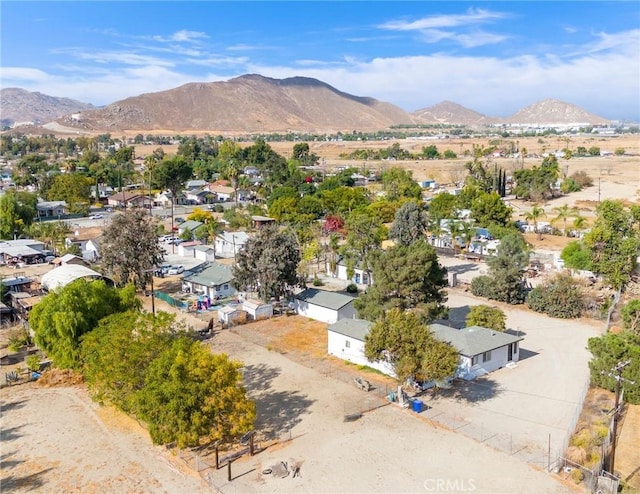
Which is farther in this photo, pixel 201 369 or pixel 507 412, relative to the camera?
pixel 507 412

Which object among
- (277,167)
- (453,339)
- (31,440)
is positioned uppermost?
(277,167)

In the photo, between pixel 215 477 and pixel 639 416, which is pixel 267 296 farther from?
pixel 639 416

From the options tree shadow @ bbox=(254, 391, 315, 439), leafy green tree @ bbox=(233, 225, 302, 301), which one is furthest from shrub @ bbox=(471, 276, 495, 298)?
tree shadow @ bbox=(254, 391, 315, 439)

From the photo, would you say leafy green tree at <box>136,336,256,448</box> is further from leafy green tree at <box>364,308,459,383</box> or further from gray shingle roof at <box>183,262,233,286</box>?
gray shingle roof at <box>183,262,233,286</box>

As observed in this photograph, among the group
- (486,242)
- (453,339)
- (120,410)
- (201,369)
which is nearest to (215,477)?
(201,369)

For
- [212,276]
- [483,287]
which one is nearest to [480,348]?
[483,287]
